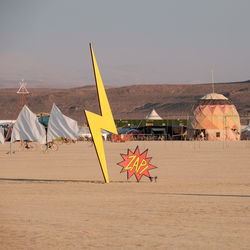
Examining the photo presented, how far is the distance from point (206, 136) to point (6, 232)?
71.8 meters

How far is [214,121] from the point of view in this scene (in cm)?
8044

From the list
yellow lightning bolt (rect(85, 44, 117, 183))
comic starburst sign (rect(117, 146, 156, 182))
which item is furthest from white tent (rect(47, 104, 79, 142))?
yellow lightning bolt (rect(85, 44, 117, 183))

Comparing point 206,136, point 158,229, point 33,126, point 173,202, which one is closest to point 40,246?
point 158,229

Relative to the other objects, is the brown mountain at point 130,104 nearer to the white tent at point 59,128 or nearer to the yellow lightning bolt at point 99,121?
the white tent at point 59,128

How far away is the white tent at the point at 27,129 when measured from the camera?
44.2 m

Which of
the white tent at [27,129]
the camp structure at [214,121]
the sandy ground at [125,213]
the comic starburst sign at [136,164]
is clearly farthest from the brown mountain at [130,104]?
the sandy ground at [125,213]

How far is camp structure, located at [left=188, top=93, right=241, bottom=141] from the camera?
7938 centimetres

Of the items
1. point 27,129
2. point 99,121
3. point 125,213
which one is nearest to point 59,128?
point 27,129

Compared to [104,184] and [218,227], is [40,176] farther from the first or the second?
[218,227]

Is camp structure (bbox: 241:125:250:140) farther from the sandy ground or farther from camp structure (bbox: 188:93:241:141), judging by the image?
the sandy ground

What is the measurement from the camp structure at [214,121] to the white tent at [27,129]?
37148 millimetres

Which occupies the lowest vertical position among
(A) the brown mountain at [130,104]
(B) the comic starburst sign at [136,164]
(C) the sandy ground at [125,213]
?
(C) the sandy ground at [125,213]

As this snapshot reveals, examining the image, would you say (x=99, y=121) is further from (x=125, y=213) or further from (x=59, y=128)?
(x=59, y=128)

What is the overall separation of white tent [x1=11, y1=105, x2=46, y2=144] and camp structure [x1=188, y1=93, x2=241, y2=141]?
3715 cm
